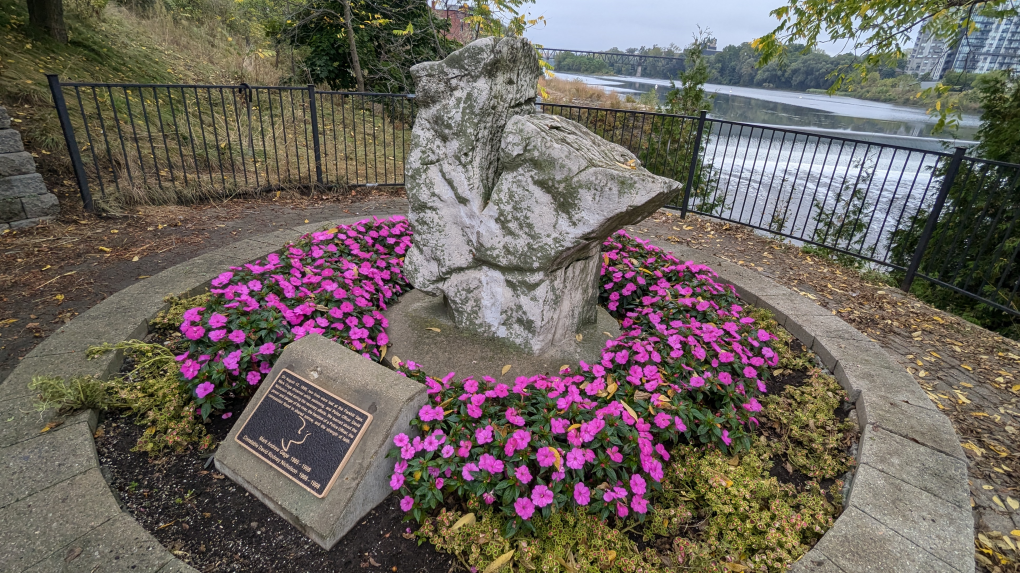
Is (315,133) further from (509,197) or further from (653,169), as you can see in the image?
(653,169)

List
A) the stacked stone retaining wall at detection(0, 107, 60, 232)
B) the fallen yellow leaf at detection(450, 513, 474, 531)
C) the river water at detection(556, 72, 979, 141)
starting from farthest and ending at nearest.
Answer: the river water at detection(556, 72, 979, 141), the stacked stone retaining wall at detection(0, 107, 60, 232), the fallen yellow leaf at detection(450, 513, 474, 531)

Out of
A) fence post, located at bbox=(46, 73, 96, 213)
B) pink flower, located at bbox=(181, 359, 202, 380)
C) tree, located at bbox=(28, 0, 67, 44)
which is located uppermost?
tree, located at bbox=(28, 0, 67, 44)

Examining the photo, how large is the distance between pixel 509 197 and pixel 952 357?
3503 millimetres

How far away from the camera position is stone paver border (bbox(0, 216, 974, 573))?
1.75 m

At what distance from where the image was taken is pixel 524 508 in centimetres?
191

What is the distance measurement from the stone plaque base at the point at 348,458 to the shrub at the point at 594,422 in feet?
0.33

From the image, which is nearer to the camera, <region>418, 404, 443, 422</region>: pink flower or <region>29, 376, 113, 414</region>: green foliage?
<region>418, 404, 443, 422</region>: pink flower

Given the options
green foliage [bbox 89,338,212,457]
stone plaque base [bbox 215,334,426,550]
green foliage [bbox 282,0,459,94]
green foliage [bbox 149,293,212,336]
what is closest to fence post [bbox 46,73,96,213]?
green foliage [bbox 149,293,212,336]

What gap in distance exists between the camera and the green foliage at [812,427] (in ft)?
8.00

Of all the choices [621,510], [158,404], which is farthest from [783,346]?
[158,404]

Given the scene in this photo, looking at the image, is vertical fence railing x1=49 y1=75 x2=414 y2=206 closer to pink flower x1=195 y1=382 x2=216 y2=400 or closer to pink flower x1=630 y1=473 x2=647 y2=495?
pink flower x1=195 y1=382 x2=216 y2=400

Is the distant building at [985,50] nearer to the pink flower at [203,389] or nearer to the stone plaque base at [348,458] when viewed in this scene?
the stone plaque base at [348,458]

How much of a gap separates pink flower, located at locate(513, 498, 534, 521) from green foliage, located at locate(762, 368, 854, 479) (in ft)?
4.72

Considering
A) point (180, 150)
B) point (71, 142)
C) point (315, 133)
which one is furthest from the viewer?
point (315, 133)
